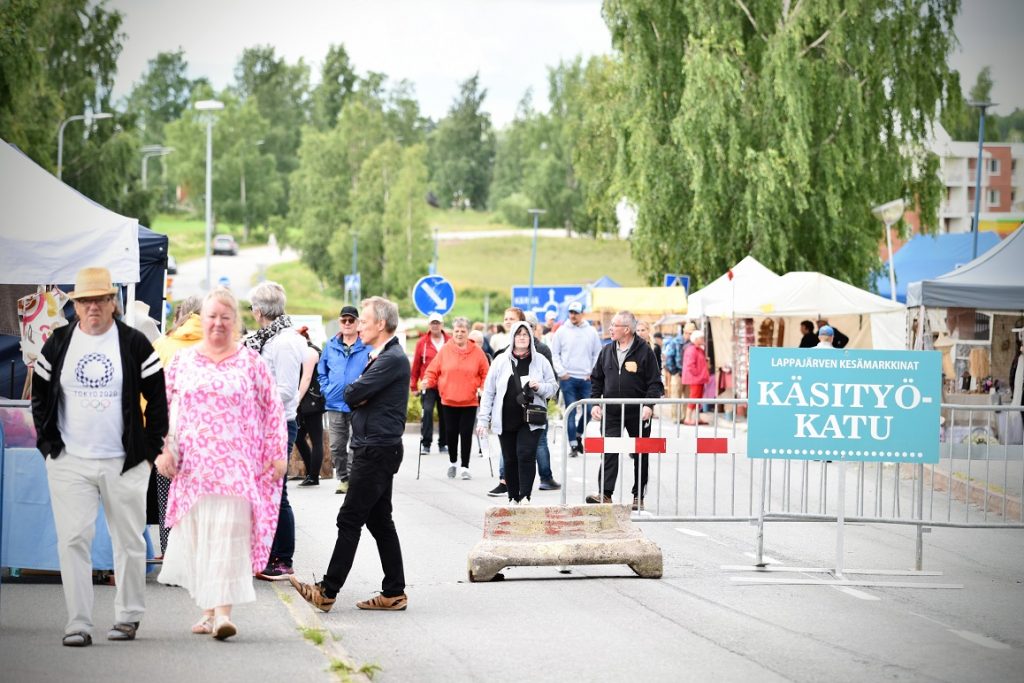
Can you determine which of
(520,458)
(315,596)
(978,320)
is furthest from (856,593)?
(978,320)

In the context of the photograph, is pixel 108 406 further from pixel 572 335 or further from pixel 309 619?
pixel 572 335

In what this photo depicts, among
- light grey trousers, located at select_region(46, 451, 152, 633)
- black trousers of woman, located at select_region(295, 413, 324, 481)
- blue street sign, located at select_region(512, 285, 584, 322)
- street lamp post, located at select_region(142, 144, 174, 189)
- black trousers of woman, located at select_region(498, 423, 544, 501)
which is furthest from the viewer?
street lamp post, located at select_region(142, 144, 174, 189)

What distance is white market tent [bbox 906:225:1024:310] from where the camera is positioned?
66.1 feet

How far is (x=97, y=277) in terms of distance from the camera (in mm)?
7578

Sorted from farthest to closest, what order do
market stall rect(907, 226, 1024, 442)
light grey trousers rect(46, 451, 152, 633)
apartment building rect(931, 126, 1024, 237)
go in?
apartment building rect(931, 126, 1024, 237)
market stall rect(907, 226, 1024, 442)
light grey trousers rect(46, 451, 152, 633)

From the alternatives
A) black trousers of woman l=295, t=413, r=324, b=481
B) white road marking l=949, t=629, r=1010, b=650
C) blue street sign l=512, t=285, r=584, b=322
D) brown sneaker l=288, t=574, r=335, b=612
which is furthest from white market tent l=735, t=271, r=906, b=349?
brown sneaker l=288, t=574, r=335, b=612

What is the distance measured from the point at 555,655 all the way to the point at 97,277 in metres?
3.11

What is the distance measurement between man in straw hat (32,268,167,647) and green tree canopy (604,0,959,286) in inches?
1129

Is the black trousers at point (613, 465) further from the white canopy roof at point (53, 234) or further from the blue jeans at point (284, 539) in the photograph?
the white canopy roof at point (53, 234)

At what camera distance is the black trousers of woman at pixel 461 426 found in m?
17.2

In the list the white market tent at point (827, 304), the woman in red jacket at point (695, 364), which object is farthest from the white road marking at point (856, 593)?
the white market tent at point (827, 304)

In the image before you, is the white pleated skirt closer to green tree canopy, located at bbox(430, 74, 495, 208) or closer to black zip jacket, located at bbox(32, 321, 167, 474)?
black zip jacket, located at bbox(32, 321, 167, 474)

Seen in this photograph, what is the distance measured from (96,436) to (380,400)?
1.86 metres

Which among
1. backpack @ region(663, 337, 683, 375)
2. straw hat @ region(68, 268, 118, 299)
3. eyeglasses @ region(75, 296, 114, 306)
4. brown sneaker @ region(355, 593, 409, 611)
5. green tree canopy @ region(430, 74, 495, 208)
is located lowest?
brown sneaker @ region(355, 593, 409, 611)
